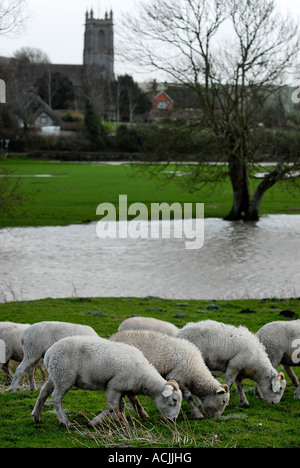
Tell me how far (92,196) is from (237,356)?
33.4 meters

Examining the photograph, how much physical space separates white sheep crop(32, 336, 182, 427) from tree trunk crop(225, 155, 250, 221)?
23484 mm

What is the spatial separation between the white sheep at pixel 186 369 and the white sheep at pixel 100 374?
373 mm

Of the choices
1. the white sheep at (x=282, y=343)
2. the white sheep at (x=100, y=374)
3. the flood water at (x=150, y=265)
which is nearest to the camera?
the white sheep at (x=100, y=374)

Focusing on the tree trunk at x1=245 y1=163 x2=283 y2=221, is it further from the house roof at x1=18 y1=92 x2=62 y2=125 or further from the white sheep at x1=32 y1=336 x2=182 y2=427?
the house roof at x1=18 y1=92 x2=62 y2=125

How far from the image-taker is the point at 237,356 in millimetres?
8805

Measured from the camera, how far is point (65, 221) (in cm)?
3241

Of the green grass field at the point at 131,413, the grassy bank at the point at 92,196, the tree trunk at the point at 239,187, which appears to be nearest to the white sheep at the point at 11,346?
the green grass field at the point at 131,413

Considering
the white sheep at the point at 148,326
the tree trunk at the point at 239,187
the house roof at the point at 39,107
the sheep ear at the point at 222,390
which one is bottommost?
the sheep ear at the point at 222,390

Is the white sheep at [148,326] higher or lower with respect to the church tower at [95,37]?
lower

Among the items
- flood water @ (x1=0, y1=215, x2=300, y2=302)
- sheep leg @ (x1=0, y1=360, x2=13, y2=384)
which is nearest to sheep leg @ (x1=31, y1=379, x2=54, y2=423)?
sheep leg @ (x1=0, y1=360, x2=13, y2=384)

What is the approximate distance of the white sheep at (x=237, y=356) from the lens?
339 inches

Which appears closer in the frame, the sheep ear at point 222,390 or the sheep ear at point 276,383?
the sheep ear at point 222,390

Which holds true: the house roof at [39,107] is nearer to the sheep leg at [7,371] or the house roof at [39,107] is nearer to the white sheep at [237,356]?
the sheep leg at [7,371]
